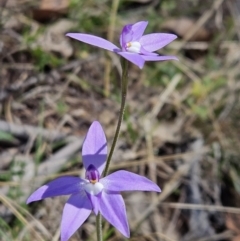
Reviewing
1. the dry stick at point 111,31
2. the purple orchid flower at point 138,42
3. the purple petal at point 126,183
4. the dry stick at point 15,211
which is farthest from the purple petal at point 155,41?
the dry stick at point 111,31

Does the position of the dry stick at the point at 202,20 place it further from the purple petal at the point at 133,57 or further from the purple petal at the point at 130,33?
the purple petal at the point at 133,57

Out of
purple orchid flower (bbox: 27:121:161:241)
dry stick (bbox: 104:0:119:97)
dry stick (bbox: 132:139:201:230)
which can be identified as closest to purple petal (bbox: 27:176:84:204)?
purple orchid flower (bbox: 27:121:161:241)

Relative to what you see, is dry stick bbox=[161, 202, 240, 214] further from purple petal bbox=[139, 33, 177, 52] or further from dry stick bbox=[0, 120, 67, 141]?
purple petal bbox=[139, 33, 177, 52]

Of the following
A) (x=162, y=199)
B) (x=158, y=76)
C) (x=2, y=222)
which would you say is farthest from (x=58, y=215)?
(x=158, y=76)

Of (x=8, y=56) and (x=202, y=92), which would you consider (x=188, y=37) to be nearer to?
(x=202, y=92)

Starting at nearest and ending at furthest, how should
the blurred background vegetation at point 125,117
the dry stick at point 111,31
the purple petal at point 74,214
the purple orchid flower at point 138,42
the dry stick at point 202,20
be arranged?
1. the purple petal at point 74,214
2. the purple orchid flower at point 138,42
3. the blurred background vegetation at point 125,117
4. the dry stick at point 111,31
5. the dry stick at point 202,20

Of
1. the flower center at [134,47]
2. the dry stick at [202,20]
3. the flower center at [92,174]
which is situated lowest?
the dry stick at [202,20]
